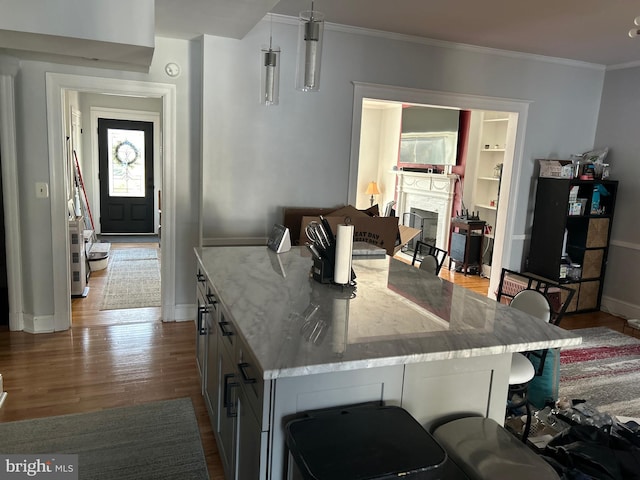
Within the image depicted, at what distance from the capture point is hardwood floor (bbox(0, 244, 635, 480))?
2.88 meters

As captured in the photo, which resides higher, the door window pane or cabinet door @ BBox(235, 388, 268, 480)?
the door window pane

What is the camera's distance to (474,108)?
184 inches

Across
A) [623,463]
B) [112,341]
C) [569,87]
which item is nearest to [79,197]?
[112,341]

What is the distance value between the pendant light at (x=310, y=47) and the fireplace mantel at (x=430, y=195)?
510 centimetres

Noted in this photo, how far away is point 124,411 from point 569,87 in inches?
199

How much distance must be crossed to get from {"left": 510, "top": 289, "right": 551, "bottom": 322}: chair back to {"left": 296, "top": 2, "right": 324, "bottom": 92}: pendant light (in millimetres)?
1521

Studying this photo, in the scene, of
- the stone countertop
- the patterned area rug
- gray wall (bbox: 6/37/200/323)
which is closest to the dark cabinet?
the stone countertop

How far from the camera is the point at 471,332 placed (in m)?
1.71

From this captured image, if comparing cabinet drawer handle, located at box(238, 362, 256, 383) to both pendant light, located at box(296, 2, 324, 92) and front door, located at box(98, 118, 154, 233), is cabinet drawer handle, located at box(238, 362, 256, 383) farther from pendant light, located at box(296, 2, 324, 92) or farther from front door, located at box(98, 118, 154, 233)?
front door, located at box(98, 118, 154, 233)

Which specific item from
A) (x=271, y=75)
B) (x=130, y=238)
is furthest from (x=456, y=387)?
(x=130, y=238)

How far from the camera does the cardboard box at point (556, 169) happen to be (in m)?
4.93

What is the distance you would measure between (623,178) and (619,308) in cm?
137

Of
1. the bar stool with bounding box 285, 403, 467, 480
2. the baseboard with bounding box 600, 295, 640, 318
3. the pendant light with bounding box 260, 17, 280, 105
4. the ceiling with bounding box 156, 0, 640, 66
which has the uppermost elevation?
the ceiling with bounding box 156, 0, 640, 66

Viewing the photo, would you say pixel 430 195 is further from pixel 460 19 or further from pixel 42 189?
pixel 42 189
